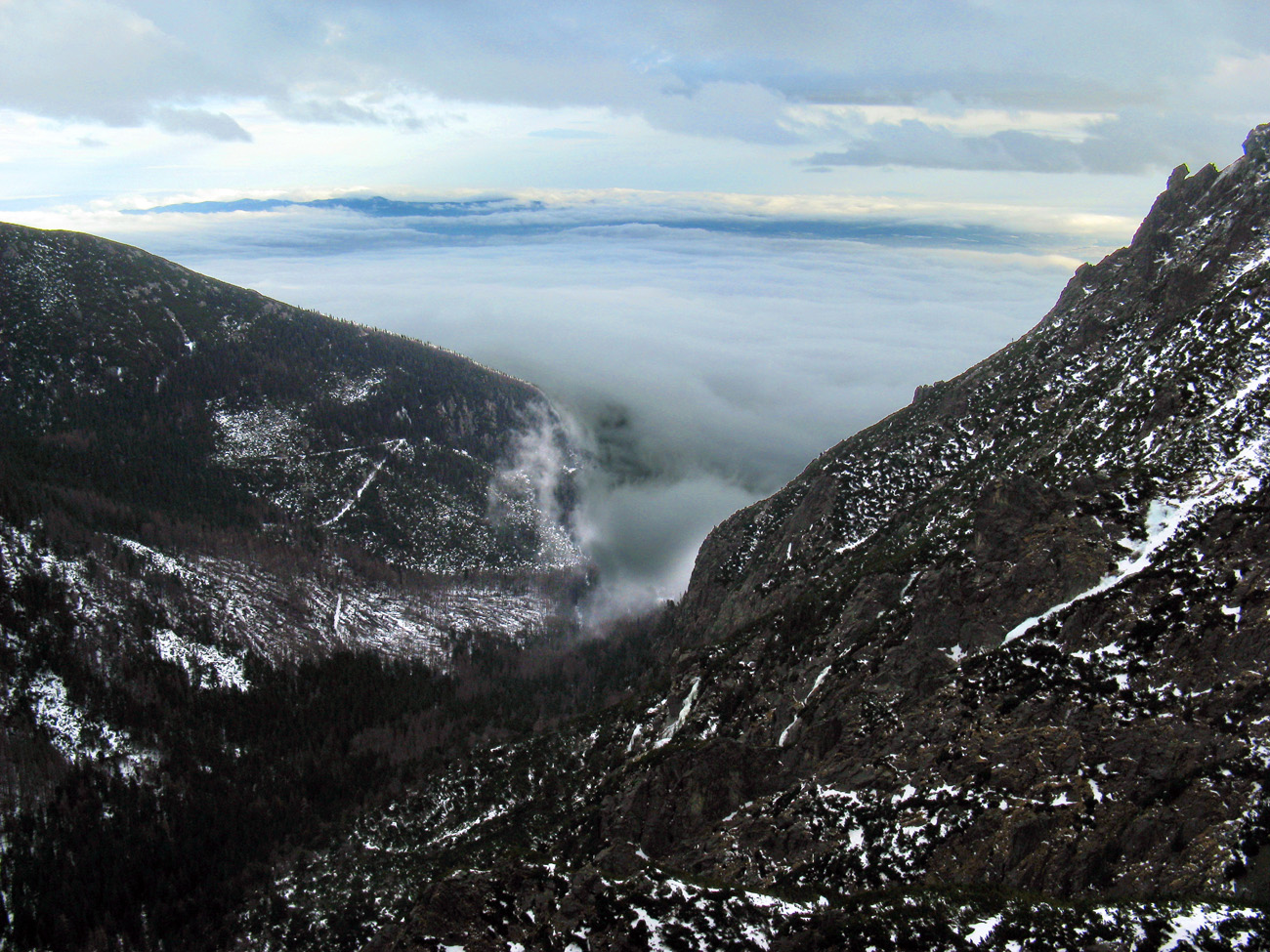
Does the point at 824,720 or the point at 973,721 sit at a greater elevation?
the point at 973,721

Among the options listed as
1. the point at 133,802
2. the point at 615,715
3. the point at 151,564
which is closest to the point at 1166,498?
the point at 615,715

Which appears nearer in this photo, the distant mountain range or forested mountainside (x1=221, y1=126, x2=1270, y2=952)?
forested mountainside (x1=221, y1=126, x2=1270, y2=952)

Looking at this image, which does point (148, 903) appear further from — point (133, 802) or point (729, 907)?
point (729, 907)

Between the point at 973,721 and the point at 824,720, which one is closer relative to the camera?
the point at 973,721

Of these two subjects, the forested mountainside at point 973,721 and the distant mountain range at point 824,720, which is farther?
the distant mountain range at point 824,720
